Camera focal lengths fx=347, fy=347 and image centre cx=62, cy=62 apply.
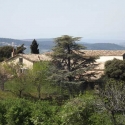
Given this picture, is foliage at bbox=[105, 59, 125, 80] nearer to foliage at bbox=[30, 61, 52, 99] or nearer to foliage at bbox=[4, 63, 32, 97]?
foliage at bbox=[30, 61, 52, 99]

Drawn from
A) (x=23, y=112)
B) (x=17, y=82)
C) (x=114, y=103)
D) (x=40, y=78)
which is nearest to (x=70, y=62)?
(x=40, y=78)

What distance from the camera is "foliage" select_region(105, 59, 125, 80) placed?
128 ft

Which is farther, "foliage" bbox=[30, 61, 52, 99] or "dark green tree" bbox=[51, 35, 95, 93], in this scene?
"dark green tree" bbox=[51, 35, 95, 93]

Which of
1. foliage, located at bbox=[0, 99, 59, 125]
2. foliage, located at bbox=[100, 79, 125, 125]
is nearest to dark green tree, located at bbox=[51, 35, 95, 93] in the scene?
foliage, located at bbox=[0, 99, 59, 125]

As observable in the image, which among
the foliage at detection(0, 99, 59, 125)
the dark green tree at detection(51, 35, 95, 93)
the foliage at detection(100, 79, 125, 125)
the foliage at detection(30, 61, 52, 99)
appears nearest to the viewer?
the foliage at detection(100, 79, 125, 125)

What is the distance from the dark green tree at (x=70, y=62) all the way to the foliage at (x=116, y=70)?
11.6 feet

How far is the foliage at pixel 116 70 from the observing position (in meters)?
39.1

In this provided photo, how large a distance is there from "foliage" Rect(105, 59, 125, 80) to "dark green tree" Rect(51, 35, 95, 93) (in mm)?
3533

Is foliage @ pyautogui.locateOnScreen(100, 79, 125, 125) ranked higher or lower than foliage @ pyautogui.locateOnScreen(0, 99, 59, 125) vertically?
higher

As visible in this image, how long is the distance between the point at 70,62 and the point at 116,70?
566 cm

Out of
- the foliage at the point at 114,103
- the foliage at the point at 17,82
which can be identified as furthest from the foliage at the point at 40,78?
the foliage at the point at 114,103

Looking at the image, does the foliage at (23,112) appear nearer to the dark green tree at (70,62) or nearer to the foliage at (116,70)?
the dark green tree at (70,62)

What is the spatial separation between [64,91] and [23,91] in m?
4.34

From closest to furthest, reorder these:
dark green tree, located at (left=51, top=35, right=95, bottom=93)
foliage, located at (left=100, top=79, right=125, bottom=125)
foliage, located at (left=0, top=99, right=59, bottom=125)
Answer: foliage, located at (left=100, top=79, right=125, bottom=125), foliage, located at (left=0, top=99, right=59, bottom=125), dark green tree, located at (left=51, top=35, right=95, bottom=93)
